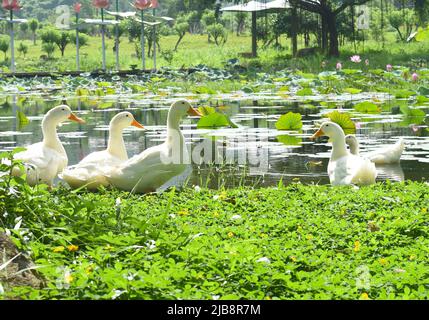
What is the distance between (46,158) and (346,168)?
2.41 m

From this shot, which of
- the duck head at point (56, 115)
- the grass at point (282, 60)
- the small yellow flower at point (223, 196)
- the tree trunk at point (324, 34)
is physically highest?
the tree trunk at point (324, 34)

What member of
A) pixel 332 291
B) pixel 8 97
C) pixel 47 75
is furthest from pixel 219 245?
pixel 47 75

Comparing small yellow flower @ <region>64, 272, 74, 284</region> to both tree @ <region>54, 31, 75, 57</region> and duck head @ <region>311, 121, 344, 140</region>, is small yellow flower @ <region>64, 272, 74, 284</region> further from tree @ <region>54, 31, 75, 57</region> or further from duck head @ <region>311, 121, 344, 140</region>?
tree @ <region>54, 31, 75, 57</region>

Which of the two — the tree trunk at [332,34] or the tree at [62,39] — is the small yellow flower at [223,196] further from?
the tree at [62,39]

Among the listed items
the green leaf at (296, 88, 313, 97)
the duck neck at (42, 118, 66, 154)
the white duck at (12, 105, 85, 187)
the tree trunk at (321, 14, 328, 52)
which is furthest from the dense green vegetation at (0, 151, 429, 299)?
the tree trunk at (321, 14, 328, 52)

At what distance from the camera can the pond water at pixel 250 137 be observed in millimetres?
8172

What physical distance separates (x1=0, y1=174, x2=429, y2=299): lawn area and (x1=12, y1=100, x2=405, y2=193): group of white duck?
1.01m

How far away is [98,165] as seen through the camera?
703 centimetres

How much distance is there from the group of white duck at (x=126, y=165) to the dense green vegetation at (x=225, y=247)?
38.9 inches

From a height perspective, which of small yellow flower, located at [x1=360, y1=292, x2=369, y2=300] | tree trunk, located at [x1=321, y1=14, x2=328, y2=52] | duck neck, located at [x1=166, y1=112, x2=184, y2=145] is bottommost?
small yellow flower, located at [x1=360, y1=292, x2=369, y2=300]

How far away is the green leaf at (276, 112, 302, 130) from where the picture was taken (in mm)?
11359

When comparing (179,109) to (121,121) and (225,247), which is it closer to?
(121,121)

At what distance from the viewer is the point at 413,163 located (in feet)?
28.2

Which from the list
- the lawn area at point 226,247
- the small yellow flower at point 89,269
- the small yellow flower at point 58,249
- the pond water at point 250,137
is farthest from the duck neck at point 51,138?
the small yellow flower at point 89,269
